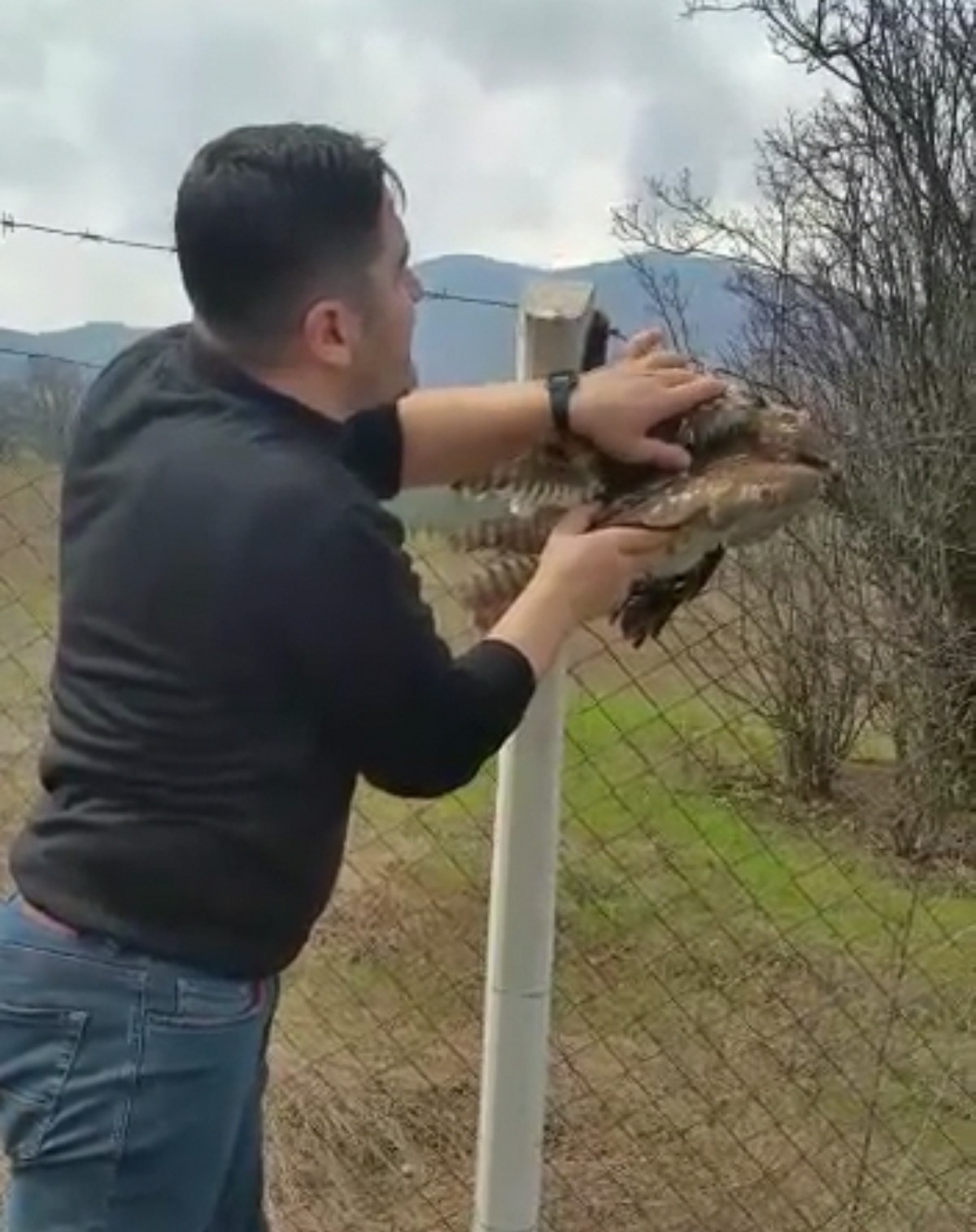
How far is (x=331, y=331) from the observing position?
156cm

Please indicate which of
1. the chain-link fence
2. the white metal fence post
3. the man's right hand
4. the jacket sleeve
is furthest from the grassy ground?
the jacket sleeve

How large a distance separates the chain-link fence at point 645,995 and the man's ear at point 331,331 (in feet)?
1.31

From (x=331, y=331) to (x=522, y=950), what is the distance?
1.03 meters

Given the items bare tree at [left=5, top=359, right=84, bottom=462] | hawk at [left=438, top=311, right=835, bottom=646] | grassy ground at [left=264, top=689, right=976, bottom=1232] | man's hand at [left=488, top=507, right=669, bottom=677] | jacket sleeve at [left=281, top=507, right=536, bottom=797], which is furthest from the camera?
grassy ground at [left=264, top=689, right=976, bottom=1232]

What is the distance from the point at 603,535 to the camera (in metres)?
1.71

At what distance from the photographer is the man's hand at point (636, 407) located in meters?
1.75

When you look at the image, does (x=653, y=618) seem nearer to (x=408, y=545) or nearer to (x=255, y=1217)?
(x=408, y=545)

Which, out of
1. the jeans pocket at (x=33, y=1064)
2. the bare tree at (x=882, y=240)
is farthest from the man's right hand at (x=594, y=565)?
the bare tree at (x=882, y=240)

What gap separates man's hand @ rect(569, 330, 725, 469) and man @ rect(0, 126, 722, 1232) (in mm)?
180

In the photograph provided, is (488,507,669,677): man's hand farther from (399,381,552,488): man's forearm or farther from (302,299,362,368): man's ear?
(302,299,362,368): man's ear

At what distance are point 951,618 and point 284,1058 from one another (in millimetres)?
3504

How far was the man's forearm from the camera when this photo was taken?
1823mm

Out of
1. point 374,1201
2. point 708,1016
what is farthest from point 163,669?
point 708,1016

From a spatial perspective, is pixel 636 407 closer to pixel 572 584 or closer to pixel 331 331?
pixel 572 584
